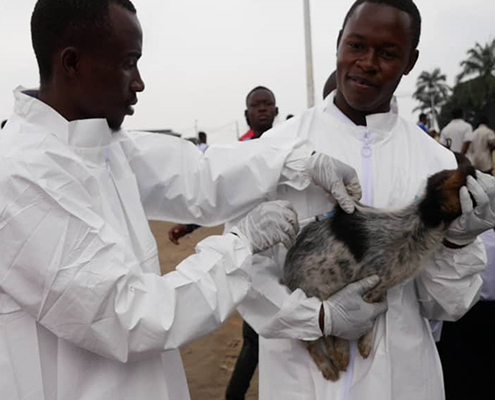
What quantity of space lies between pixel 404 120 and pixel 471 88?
44.0m

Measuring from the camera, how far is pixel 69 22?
1542 mm

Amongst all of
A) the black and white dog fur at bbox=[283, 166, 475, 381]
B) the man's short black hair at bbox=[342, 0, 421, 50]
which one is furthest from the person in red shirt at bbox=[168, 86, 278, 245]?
the black and white dog fur at bbox=[283, 166, 475, 381]

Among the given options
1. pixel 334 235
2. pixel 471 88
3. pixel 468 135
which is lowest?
pixel 471 88

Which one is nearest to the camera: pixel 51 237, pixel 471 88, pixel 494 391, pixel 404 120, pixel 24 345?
pixel 51 237

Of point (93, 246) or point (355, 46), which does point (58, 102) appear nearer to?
point (93, 246)

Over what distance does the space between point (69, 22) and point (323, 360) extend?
1445mm

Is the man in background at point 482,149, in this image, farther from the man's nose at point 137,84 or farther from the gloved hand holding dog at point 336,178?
the man's nose at point 137,84

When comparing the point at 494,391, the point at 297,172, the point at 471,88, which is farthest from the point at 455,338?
the point at 471,88

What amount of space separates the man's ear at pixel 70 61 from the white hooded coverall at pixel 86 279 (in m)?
0.13

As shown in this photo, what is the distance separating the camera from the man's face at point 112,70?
5.12 ft

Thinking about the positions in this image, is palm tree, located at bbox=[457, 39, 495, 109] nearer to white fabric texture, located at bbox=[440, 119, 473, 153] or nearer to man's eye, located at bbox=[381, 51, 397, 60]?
white fabric texture, located at bbox=[440, 119, 473, 153]

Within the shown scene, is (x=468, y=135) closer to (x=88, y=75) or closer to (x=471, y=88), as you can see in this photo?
(x=88, y=75)

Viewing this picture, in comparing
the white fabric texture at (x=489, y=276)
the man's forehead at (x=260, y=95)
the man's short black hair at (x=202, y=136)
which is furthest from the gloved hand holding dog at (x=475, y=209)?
the man's short black hair at (x=202, y=136)

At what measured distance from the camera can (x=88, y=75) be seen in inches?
61.7
